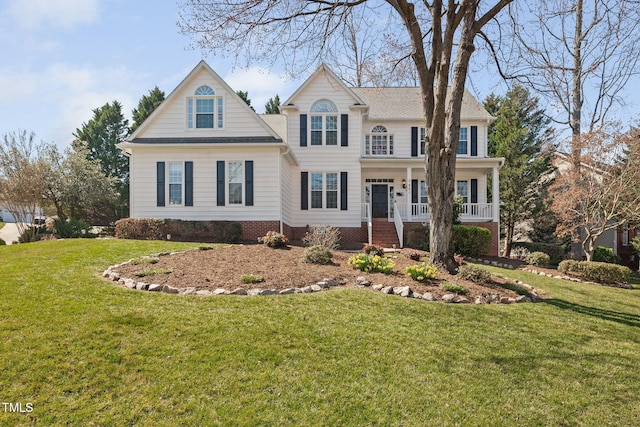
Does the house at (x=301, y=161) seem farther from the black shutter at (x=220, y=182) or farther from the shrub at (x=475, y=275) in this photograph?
the shrub at (x=475, y=275)

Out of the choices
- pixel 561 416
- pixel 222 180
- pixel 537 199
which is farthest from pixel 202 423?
pixel 537 199

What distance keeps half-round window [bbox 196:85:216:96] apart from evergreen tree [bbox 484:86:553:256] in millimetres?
17957

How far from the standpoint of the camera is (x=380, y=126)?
68.2 feet

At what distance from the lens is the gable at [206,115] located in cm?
1631

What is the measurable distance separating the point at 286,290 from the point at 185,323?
2.23 meters

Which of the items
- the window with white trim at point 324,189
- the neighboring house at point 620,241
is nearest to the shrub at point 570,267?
the neighboring house at point 620,241

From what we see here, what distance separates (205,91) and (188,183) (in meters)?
3.72

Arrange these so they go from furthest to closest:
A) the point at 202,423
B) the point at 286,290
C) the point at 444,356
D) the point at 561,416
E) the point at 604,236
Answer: the point at 604,236, the point at 286,290, the point at 444,356, the point at 561,416, the point at 202,423

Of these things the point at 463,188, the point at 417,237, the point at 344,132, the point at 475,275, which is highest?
the point at 344,132

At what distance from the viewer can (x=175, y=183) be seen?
1645 centimetres

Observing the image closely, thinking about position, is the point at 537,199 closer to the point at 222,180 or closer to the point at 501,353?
the point at 222,180

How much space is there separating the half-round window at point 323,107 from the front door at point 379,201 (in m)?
4.32

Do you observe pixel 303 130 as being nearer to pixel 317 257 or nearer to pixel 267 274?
pixel 317 257

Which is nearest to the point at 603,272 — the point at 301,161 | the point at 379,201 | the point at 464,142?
the point at 464,142
